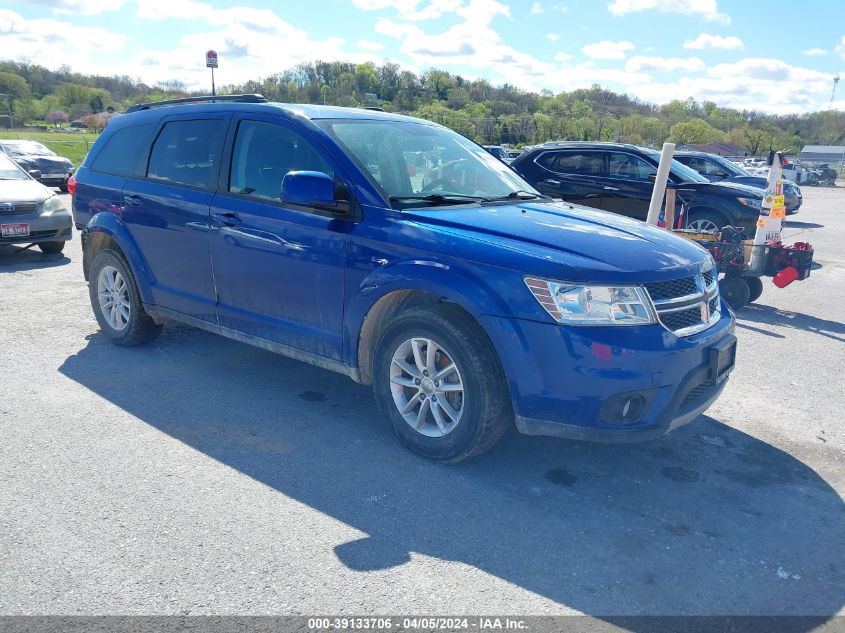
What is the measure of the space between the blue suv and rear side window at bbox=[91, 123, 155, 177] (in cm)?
3

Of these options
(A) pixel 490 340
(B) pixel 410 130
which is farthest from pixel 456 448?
(B) pixel 410 130

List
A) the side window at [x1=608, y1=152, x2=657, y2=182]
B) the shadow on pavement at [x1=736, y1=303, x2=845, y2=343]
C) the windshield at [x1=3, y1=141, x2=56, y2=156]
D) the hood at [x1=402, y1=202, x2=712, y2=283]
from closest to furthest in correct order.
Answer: the hood at [x1=402, y1=202, x2=712, y2=283] → the shadow on pavement at [x1=736, y1=303, x2=845, y2=343] → the side window at [x1=608, y1=152, x2=657, y2=182] → the windshield at [x1=3, y1=141, x2=56, y2=156]

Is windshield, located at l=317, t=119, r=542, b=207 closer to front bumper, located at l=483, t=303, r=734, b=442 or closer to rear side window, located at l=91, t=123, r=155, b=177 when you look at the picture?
front bumper, located at l=483, t=303, r=734, b=442

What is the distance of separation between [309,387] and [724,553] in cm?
292

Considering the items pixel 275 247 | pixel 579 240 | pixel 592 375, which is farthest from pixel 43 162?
pixel 592 375

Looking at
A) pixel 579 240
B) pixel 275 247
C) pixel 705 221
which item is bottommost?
pixel 705 221

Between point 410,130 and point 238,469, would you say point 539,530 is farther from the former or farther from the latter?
point 410,130

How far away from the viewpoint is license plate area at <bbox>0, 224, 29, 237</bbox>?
939 centimetres

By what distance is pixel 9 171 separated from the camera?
1053cm

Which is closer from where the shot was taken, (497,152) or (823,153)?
(497,152)

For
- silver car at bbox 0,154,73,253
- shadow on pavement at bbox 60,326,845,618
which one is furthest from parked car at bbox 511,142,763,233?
silver car at bbox 0,154,73,253

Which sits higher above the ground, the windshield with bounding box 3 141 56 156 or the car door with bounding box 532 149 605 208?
the car door with bounding box 532 149 605 208

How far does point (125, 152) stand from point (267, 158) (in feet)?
→ 5.80

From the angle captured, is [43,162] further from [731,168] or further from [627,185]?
[731,168]
